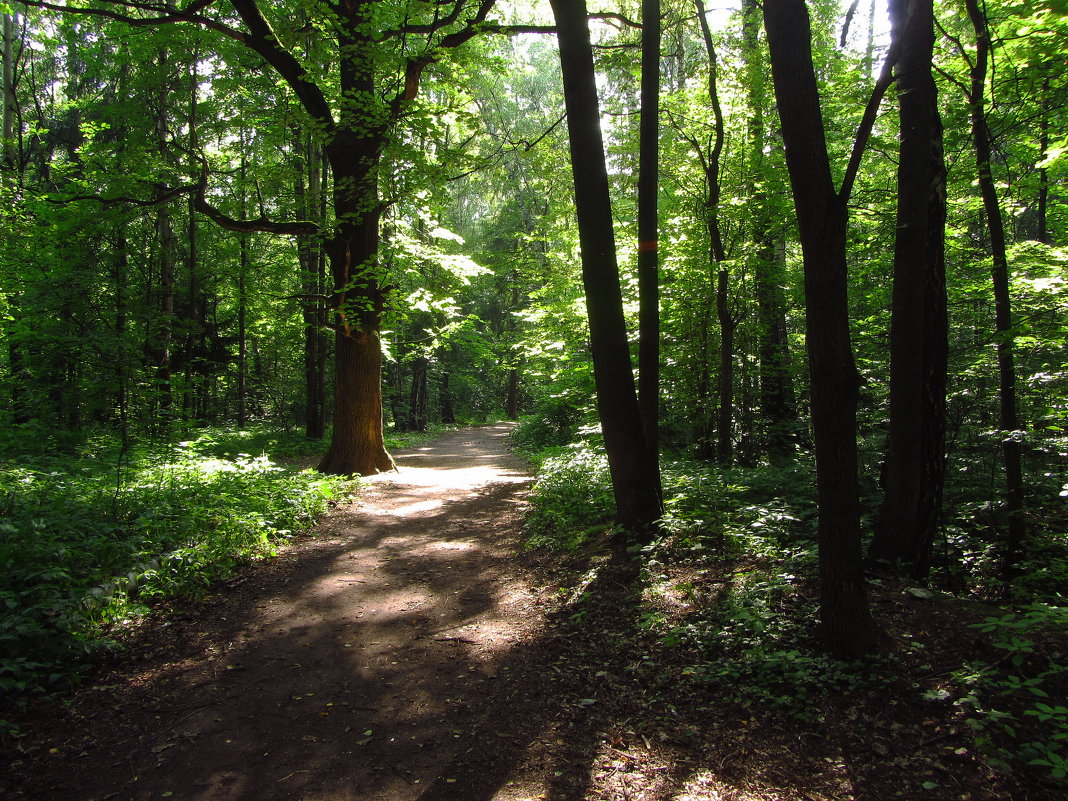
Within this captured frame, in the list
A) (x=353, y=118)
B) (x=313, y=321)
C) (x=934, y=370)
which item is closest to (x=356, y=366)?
(x=353, y=118)

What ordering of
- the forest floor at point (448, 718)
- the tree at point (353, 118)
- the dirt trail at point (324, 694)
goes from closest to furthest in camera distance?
the forest floor at point (448, 718) < the dirt trail at point (324, 694) < the tree at point (353, 118)

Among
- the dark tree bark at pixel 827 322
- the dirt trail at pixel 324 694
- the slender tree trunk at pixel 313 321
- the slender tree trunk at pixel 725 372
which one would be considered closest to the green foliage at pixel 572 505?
the dirt trail at pixel 324 694

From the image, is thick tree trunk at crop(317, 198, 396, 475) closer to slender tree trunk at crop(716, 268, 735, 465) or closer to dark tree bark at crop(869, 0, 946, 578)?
slender tree trunk at crop(716, 268, 735, 465)

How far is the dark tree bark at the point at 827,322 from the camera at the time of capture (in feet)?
10.9

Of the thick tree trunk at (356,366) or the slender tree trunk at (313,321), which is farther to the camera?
the slender tree trunk at (313,321)

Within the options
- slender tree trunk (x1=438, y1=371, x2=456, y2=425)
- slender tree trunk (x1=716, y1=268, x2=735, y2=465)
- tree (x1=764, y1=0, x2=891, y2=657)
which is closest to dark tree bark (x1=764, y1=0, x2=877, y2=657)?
tree (x1=764, y1=0, x2=891, y2=657)

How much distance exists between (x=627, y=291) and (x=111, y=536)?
939cm

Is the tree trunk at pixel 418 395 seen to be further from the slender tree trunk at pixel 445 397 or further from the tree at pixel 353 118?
the tree at pixel 353 118

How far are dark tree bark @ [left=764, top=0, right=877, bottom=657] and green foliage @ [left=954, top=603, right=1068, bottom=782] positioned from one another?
0.60 meters

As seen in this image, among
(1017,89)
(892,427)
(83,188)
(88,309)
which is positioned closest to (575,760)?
(892,427)

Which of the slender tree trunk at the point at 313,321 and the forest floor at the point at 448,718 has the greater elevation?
the slender tree trunk at the point at 313,321

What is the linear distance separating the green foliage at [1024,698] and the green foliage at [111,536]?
16.4 feet

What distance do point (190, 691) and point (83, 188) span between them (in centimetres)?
1327

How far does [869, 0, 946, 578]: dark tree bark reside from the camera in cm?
→ 453
